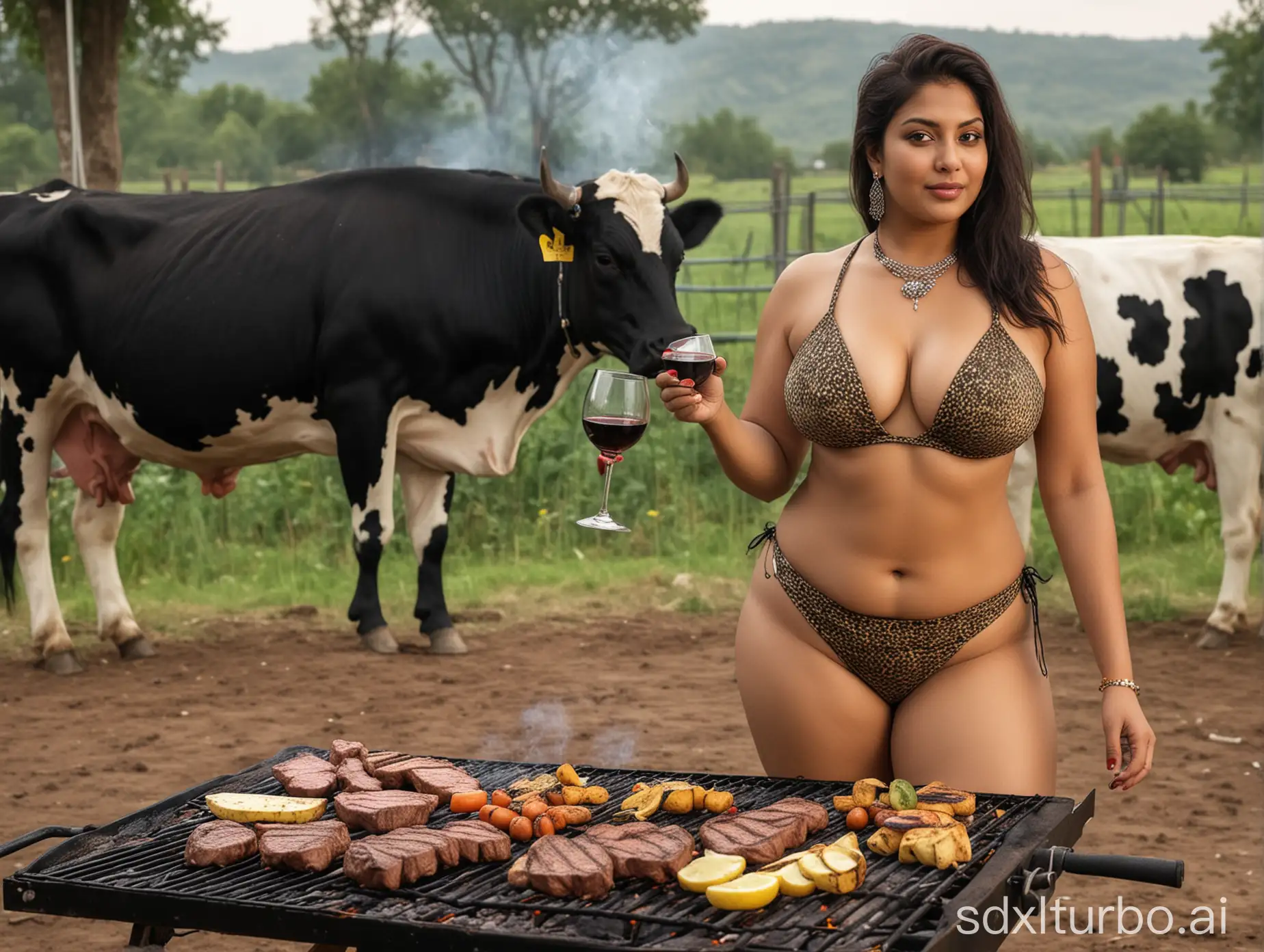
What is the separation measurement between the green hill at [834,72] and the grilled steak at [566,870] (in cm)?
11602

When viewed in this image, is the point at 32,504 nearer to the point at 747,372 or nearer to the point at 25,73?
the point at 747,372

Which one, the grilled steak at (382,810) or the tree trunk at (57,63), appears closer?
the grilled steak at (382,810)

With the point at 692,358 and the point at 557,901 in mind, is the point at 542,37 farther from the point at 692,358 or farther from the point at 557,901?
the point at 557,901

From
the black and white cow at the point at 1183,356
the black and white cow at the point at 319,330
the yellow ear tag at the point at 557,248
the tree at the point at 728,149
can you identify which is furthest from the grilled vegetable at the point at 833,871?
the tree at the point at 728,149

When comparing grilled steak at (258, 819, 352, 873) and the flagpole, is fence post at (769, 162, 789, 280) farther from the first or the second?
grilled steak at (258, 819, 352, 873)

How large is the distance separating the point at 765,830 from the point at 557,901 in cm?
38

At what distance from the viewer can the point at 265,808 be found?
9.36 ft

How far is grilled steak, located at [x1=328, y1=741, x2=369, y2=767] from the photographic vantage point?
316cm

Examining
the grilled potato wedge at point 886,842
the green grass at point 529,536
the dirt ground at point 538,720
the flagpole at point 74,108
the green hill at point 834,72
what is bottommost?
the dirt ground at point 538,720

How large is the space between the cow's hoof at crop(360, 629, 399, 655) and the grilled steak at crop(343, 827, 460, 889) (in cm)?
507

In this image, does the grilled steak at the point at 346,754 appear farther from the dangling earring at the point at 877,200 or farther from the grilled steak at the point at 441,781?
the dangling earring at the point at 877,200

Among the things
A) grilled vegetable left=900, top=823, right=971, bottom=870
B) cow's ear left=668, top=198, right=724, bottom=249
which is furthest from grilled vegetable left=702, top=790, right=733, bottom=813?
cow's ear left=668, top=198, right=724, bottom=249

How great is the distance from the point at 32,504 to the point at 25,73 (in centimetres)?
5920

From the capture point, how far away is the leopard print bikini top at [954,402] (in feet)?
9.97
